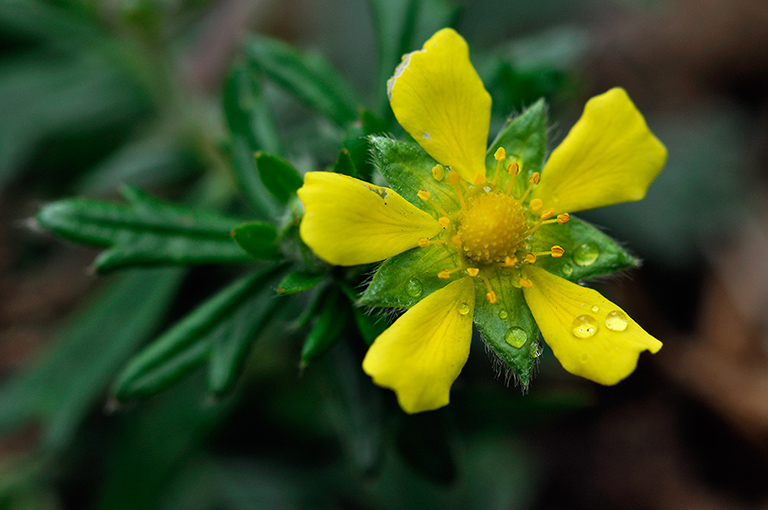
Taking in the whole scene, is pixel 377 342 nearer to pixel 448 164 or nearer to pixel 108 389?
pixel 448 164

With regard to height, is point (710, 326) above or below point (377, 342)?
below

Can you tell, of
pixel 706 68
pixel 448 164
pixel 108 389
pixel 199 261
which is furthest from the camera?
pixel 706 68

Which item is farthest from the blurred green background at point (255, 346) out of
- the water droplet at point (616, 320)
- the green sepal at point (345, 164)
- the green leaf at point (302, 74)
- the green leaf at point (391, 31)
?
the water droplet at point (616, 320)

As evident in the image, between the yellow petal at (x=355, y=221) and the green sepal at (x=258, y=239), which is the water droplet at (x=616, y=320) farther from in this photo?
the green sepal at (x=258, y=239)

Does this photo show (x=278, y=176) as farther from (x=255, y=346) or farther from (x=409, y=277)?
(x=255, y=346)

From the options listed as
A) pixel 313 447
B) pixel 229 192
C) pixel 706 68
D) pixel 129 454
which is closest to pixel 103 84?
pixel 229 192
